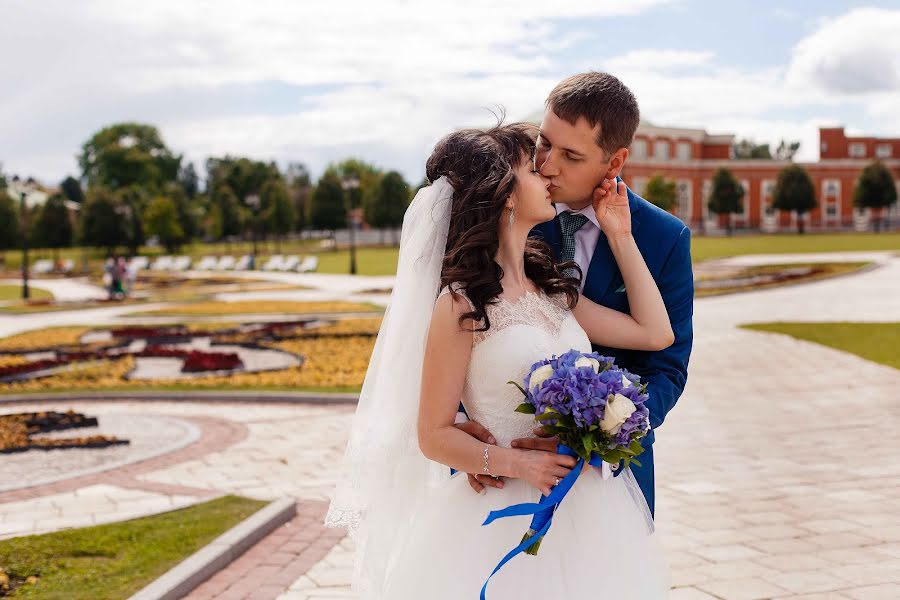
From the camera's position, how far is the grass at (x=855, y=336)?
13.8 metres

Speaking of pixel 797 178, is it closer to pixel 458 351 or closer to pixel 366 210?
pixel 366 210

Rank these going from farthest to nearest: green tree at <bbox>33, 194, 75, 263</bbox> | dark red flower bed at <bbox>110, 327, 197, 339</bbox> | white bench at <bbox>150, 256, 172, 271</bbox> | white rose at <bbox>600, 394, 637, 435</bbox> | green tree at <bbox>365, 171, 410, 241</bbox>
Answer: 1. green tree at <bbox>365, 171, 410, 241</bbox>
2. green tree at <bbox>33, 194, 75, 263</bbox>
3. white bench at <bbox>150, 256, 172, 271</bbox>
4. dark red flower bed at <bbox>110, 327, 197, 339</bbox>
5. white rose at <bbox>600, 394, 637, 435</bbox>

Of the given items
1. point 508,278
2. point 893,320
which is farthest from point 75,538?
point 893,320

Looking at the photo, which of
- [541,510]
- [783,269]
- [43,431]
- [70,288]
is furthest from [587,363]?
[70,288]

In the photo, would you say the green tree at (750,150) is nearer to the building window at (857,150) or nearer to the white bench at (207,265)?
the building window at (857,150)

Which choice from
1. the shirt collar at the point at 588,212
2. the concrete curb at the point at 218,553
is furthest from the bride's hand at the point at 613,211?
the concrete curb at the point at 218,553

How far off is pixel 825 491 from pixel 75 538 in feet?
16.7

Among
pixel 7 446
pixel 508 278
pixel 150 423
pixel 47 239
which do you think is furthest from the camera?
pixel 47 239

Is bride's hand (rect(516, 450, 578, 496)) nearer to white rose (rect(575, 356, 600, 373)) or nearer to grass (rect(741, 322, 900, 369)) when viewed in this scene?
white rose (rect(575, 356, 600, 373))

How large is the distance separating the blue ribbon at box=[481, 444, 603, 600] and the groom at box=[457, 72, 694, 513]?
3.6 inches

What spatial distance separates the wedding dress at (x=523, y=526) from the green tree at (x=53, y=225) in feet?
223

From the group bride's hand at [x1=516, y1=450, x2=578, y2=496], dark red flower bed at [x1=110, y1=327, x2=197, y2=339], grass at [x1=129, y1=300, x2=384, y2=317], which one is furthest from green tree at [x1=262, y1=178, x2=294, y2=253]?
bride's hand at [x1=516, y1=450, x2=578, y2=496]

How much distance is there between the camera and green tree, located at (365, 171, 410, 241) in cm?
7500

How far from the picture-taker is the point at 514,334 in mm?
2695
